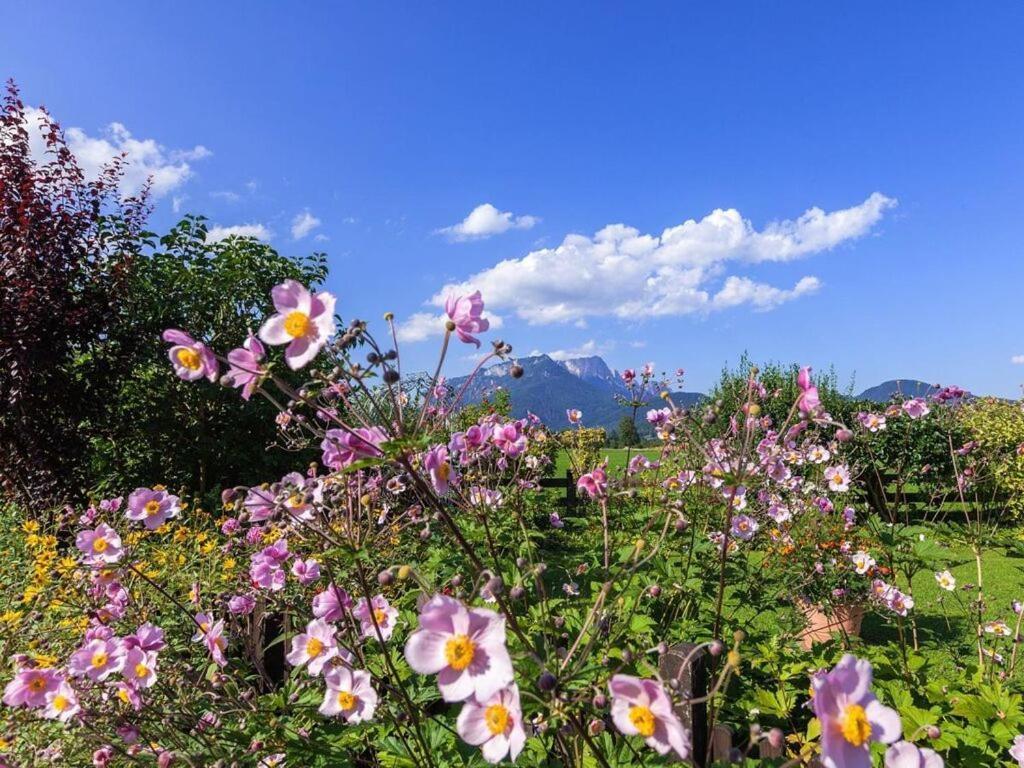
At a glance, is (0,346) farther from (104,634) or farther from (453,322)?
(453,322)

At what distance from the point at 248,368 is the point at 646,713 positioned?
905mm

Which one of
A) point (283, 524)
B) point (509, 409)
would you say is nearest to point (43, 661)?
point (283, 524)

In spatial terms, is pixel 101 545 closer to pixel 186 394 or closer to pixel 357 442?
pixel 357 442

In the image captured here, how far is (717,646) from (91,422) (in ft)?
23.9

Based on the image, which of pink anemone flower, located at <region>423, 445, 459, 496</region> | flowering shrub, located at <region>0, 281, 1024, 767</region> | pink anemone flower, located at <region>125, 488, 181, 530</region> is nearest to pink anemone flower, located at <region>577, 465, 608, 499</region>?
flowering shrub, located at <region>0, 281, 1024, 767</region>

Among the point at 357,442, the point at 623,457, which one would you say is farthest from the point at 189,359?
the point at 623,457

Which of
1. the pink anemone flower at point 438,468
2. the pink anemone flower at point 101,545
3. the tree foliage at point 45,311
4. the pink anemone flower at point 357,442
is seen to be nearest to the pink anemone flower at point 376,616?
the pink anemone flower at point 438,468

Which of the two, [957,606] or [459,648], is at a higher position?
[459,648]

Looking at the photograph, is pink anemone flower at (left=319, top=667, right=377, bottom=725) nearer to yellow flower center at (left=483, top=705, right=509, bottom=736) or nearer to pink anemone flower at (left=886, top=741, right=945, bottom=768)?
yellow flower center at (left=483, top=705, right=509, bottom=736)

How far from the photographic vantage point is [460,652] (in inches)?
34.2

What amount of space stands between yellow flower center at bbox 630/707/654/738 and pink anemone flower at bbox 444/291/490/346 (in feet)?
2.39

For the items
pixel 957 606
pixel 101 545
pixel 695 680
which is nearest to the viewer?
pixel 695 680

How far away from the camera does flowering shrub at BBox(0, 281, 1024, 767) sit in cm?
88

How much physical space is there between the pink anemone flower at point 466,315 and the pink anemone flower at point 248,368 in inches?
14.7
